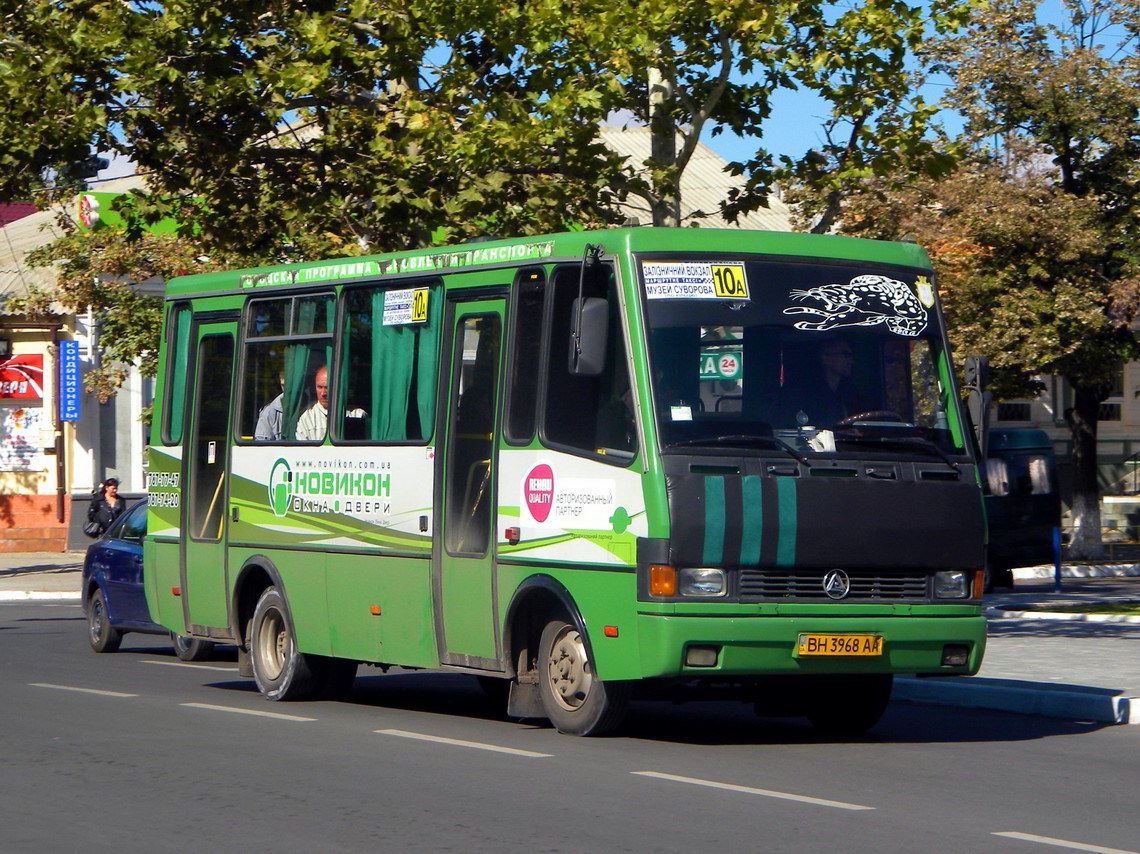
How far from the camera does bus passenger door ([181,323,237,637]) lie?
1440cm

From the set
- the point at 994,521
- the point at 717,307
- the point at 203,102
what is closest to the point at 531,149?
the point at 203,102

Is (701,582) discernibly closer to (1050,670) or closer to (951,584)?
(951,584)

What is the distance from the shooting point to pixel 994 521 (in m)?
32.2

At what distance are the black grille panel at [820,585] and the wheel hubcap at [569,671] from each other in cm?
109

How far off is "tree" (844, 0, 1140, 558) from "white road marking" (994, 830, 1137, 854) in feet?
81.0

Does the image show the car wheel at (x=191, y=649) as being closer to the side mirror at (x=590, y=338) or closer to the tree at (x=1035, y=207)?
the side mirror at (x=590, y=338)

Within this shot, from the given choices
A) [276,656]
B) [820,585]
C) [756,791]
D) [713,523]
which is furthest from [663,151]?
[756,791]

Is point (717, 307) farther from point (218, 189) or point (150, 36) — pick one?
point (218, 189)

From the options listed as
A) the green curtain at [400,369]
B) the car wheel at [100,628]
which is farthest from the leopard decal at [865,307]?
the car wheel at [100,628]

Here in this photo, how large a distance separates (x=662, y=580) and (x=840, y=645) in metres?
1.09

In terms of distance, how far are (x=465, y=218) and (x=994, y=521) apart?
56.1 ft

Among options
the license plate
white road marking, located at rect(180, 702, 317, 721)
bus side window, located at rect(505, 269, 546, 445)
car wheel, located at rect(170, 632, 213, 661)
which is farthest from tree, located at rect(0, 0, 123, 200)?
the license plate

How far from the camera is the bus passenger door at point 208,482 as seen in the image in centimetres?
1440

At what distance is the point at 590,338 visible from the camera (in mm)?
10297
